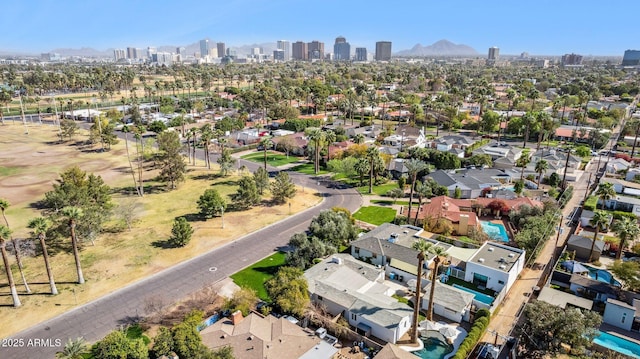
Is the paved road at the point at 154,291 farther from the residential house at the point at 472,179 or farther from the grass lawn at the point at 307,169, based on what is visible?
the residential house at the point at 472,179

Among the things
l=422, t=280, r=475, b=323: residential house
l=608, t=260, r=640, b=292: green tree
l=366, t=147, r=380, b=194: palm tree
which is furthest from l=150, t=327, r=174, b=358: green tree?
l=366, t=147, r=380, b=194: palm tree

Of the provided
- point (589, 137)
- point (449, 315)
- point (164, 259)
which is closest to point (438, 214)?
point (449, 315)

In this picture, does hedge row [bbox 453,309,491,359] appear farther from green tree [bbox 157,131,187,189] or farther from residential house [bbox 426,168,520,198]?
green tree [bbox 157,131,187,189]

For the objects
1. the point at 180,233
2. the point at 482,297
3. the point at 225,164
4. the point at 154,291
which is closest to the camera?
the point at 482,297

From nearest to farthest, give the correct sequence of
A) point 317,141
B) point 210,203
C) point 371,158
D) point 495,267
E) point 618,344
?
1. point 618,344
2. point 495,267
3. point 210,203
4. point 371,158
5. point 317,141

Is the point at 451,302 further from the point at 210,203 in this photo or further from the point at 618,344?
the point at 210,203

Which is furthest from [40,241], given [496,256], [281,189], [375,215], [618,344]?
[618,344]

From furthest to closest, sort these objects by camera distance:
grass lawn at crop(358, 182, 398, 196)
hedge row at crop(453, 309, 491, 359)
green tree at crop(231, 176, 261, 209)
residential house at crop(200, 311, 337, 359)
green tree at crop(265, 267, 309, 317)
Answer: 1. grass lawn at crop(358, 182, 398, 196)
2. green tree at crop(231, 176, 261, 209)
3. green tree at crop(265, 267, 309, 317)
4. hedge row at crop(453, 309, 491, 359)
5. residential house at crop(200, 311, 337, 359)

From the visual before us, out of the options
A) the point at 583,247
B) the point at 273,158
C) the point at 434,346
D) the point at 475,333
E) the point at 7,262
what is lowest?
the point at 434,346
